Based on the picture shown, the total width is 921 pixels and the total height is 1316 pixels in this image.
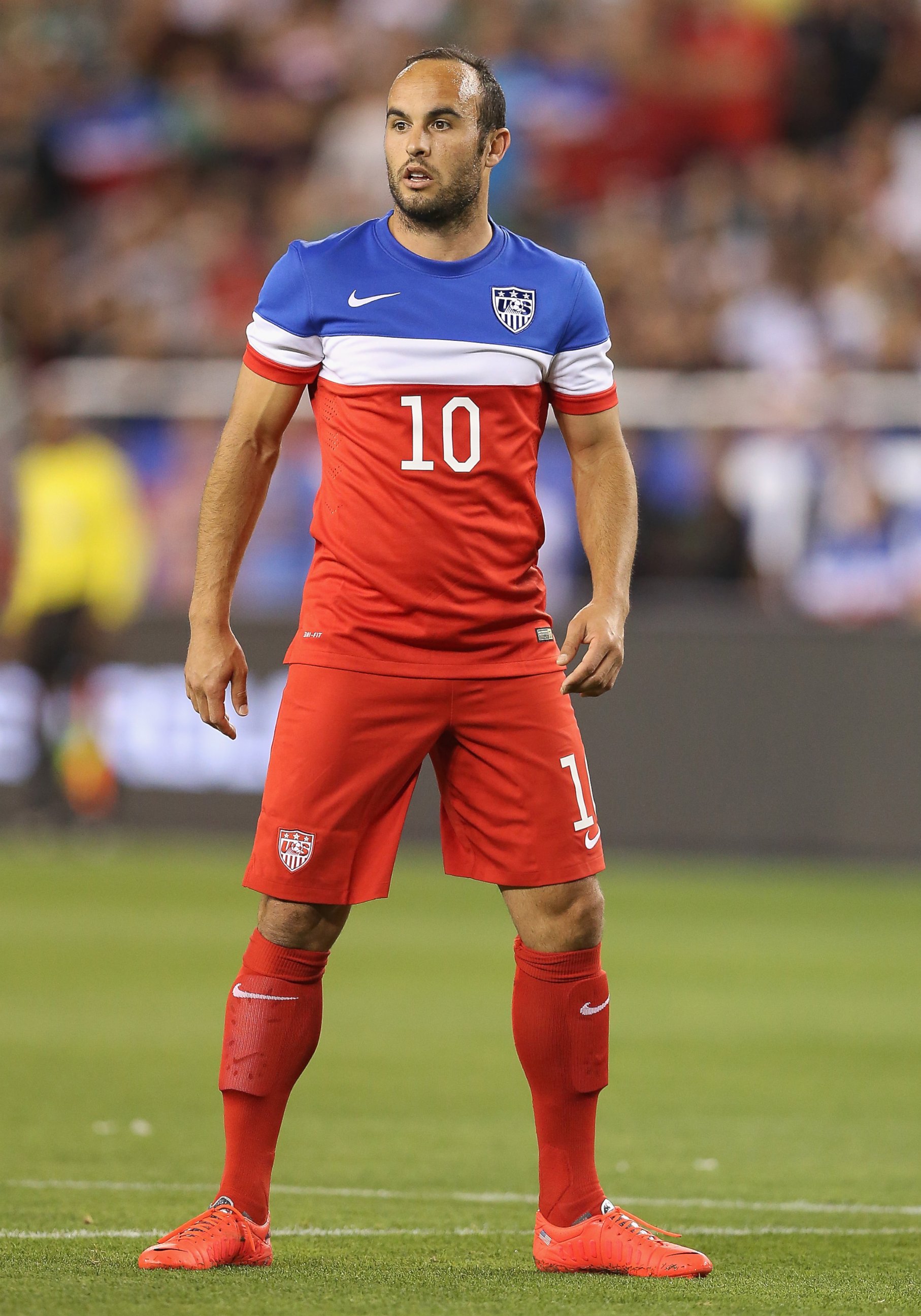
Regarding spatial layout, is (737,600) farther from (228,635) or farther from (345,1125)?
(228,635)

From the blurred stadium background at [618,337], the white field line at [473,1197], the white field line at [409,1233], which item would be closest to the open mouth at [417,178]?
the white field line at [409,1233]

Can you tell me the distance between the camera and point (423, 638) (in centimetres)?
429

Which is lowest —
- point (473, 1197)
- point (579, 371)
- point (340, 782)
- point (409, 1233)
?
point (473, 1197)

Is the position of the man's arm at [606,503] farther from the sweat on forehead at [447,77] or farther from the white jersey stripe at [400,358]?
the sweat on forehead at [447,77]

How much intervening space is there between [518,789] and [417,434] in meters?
0.73

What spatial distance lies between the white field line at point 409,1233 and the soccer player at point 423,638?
1.13 feet

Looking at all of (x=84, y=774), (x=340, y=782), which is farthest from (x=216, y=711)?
(x=84, y=774)

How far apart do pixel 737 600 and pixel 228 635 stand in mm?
9053

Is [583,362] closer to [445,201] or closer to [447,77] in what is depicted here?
[445,201]

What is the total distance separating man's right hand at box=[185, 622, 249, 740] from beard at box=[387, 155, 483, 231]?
3.01 ft

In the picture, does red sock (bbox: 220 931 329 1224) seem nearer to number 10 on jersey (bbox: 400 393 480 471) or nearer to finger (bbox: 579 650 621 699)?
finger (bbox: 579 650 621 699)

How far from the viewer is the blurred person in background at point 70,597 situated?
44.7 feet

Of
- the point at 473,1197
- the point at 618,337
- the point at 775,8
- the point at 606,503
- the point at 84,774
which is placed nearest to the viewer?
the point at 606,503

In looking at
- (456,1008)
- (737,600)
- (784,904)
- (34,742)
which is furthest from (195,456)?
(456,1008)
